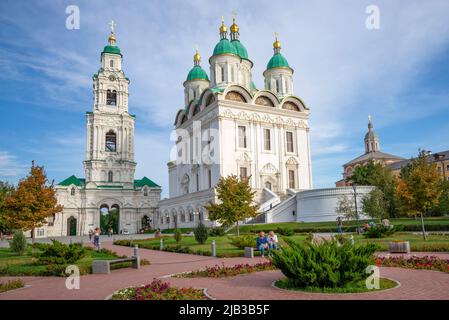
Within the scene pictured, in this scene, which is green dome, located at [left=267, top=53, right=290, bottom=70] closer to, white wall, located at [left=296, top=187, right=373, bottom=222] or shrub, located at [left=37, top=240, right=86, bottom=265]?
white wall, located at [left=296, top=187, right=373, bottom=222]

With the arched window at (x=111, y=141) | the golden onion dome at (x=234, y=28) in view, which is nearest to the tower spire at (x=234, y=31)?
the golden onion dome at (x=234, y=28)

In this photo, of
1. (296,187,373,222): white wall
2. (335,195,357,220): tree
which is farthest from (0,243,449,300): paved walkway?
(296,187,373,222): white wall

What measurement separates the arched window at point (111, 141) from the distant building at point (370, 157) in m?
58.5

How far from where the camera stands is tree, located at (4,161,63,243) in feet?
87.8

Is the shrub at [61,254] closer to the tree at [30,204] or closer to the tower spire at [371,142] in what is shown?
the tree at [30,204]

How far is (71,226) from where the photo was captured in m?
62.2

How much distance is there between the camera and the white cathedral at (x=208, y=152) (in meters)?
46.9

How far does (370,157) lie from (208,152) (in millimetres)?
62707

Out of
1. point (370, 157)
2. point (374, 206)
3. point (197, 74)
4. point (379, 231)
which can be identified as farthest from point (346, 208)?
point (370, 157)

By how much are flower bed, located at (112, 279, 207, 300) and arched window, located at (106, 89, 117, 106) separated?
62.1 m
